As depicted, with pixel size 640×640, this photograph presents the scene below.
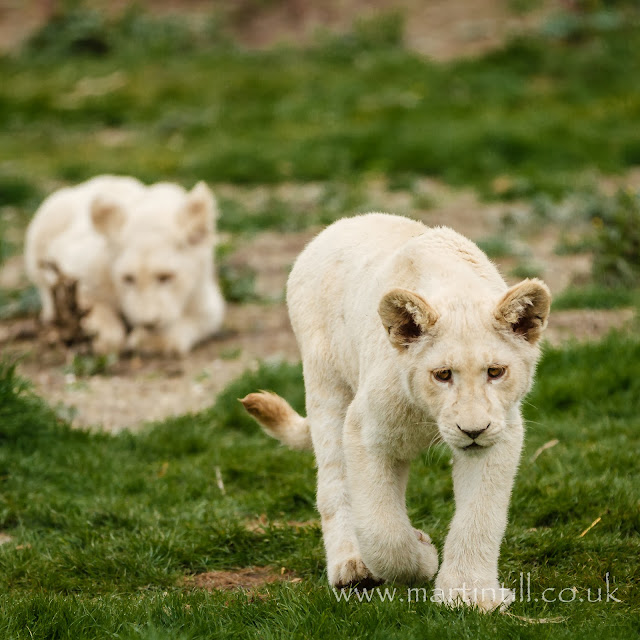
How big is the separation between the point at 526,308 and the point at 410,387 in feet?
1.78

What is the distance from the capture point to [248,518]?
6004 millimetres

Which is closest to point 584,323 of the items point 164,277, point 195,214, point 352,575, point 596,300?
point 596,300

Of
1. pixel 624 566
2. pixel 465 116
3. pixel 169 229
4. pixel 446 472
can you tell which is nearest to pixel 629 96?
pixel 465 116

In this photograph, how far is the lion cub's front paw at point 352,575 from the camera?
4.73 m

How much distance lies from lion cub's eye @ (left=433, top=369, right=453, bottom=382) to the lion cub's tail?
148 cm

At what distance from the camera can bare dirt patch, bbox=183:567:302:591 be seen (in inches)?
205

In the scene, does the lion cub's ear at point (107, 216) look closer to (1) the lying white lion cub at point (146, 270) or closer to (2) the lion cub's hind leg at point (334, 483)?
(1) the lying white lion cub at point (146, 270)

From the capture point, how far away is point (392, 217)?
545 centimetres

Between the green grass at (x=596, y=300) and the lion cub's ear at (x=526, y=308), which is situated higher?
the lion cub's ear at (x=526, y=308)

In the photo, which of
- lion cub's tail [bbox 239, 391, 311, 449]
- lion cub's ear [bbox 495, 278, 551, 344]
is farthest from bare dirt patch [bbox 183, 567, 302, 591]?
lion cub's ear [bbox 495, 278, 551, 344]

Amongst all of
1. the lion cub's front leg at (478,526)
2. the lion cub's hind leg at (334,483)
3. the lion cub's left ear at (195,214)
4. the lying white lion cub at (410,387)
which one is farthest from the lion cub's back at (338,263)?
the lion cub's left ear at (195,214)

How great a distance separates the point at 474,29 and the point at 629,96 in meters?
4.44

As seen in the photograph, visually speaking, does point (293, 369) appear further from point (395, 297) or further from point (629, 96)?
point (629, 96)

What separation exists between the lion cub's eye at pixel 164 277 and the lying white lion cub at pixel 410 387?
4.12 meters
